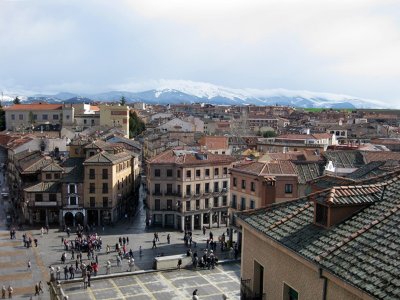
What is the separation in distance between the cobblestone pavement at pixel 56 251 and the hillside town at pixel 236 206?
0.41 meters

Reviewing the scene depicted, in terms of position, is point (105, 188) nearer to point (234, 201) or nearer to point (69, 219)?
point (69, 219)

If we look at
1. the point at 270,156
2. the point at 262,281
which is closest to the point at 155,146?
the point at 270,156

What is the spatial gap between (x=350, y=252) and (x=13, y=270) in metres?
44.0

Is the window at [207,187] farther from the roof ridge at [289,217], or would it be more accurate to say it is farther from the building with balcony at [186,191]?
the roof ridge at [289,217]

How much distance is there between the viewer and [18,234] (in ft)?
203

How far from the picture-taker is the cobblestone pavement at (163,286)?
38.5 meters

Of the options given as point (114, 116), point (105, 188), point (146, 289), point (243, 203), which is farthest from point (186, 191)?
point (114, 116)

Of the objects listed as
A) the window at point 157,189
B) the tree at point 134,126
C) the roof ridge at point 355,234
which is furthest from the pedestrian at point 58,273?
the tree at point 134,126

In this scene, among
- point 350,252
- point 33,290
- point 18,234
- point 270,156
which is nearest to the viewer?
point 350,252

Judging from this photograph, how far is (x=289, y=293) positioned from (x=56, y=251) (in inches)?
1832

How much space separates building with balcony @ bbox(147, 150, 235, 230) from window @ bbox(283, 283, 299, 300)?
53.5 metres

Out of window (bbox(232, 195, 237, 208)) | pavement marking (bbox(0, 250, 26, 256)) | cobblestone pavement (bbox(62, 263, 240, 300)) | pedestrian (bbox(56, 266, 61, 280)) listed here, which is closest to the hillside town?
window (bbox(232, 195, 237, 208))

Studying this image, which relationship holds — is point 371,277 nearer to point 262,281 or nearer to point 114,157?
point 262,281

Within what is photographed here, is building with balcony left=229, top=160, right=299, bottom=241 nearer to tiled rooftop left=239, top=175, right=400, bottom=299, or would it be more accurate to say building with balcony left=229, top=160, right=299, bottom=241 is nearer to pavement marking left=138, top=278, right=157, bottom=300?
pavement marking left=138, top=278, right=157, bottom=300
